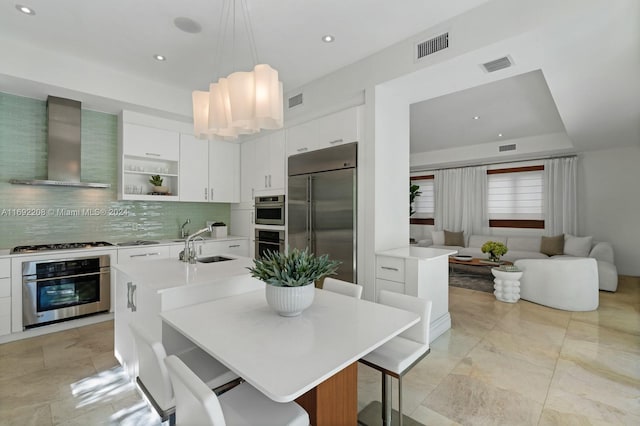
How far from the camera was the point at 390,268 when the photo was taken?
300 centimetres

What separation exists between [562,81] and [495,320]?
266 cm

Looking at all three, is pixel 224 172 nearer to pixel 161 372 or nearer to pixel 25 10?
pixel 25 10

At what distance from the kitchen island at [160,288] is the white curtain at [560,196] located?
6.64m

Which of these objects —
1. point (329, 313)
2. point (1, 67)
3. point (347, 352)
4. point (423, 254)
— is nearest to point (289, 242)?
point (423, 254)

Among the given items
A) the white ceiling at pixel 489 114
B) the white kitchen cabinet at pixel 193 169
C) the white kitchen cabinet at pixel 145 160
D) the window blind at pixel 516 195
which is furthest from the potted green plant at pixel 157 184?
the window blind at pixel 516 195

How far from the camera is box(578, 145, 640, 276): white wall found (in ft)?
18.7

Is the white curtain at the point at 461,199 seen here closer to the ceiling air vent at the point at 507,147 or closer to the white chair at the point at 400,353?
the ceiling air vent at the point at 507,147

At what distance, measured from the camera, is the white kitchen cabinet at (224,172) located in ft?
15.7

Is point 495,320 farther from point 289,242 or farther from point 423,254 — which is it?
point 289,242

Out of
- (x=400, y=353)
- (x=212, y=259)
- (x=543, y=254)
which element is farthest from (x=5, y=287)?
(x=543, y=254)

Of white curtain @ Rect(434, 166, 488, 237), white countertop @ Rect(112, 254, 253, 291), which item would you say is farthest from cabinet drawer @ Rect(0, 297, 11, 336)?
white curtain @ Rect(434, 166, 488, 237)

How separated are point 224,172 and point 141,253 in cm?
Answer: 175

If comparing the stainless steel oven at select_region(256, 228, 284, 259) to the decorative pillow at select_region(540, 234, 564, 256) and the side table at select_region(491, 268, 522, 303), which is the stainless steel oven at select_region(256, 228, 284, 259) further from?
the decorative pillow at select_region(540, 234, 564, 256)

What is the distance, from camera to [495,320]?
3596 millimetres
